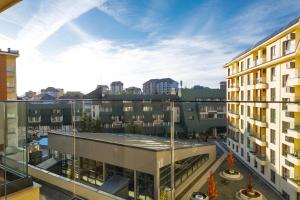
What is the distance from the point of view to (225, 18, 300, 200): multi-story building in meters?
10.3

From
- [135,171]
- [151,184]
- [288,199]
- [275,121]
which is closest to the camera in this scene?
[151,184]

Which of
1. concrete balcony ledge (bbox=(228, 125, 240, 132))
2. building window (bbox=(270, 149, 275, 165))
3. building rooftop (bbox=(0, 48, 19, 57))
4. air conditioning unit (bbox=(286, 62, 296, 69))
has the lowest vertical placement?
→ building window (bbox=(270, 149, 275, 165))

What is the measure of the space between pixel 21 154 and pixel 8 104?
0.67m

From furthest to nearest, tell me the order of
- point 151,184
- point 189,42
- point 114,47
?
point 189,42
point 114,47
point 151,184

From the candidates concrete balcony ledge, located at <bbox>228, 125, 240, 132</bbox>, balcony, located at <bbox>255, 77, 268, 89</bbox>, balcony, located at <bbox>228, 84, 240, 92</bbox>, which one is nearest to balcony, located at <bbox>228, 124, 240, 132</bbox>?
concrete balcony ledge, located at <bbox>228, 125, 240, 132</bbox>

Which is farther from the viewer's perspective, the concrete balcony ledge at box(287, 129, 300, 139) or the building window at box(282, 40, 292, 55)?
the building window at box(282, 40, 292, 55)

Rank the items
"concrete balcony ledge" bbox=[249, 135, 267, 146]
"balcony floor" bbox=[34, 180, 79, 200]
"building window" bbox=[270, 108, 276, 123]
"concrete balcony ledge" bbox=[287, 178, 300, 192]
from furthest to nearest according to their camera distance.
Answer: "concrete balcony ledge" bbox=[249, 135, 267, 146], "building window" bbox=[270, 108, 276, 123], "concrete balcony ledge" bbox=[287, 178, 300, 192], "balcony floor" bbox=[34, 180, 79, 200]

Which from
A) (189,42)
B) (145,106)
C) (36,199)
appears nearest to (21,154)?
(36,199)

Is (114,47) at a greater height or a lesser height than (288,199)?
greater

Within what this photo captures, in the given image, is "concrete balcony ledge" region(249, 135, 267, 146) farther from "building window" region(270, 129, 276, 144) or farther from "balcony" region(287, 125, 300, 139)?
"balcony" region(287, 125, 300, 139)

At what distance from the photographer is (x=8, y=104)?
2.77m

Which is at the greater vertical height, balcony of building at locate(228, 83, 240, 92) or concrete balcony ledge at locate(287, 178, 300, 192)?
balcony of building at locate(228, 83, 240, 92)

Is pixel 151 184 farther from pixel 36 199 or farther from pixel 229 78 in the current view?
pixel 229 78

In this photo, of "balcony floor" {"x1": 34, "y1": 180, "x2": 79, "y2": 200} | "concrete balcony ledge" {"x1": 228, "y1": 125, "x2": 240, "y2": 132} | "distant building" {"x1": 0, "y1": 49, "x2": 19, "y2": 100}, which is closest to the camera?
"balcony floor" {"x1": 34, "y1": 180, "x2": 79, "y2": 200}
